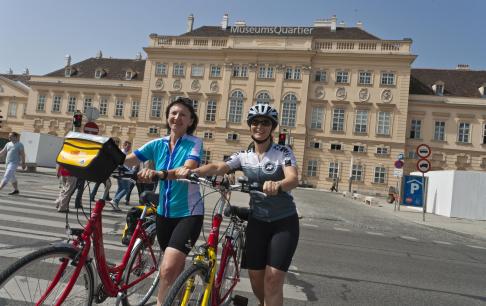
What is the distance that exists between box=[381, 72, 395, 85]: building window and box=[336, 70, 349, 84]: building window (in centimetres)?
397

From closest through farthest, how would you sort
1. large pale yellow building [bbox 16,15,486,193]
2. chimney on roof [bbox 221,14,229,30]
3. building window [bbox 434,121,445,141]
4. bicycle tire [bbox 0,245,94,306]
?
bicycle tire [bbox 0,245,94,306] → large pale yellow building [bbox 16,15,486,193] → building window [bbox 434,121,445,141] → chimney on roof [bbox 221,14,229,30]

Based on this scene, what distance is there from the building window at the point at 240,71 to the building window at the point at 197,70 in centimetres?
430

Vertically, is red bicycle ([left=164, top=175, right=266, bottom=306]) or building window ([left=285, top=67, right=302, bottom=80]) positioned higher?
building window ([left=285, top=67, right=302, bottom=80])

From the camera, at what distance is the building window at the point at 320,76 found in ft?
158

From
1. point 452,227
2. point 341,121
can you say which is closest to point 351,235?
point 452,227

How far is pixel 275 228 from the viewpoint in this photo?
3240 millimetres

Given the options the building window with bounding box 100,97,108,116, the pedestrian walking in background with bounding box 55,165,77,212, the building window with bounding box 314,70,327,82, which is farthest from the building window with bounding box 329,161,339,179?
the pedestrian walking in background with bounding box 55,165,77,212

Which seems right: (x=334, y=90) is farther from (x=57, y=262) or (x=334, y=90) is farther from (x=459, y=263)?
(x=57, y=262)

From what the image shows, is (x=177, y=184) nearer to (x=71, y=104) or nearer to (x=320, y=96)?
(x=320, y=96)

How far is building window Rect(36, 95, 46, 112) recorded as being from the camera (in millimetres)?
57312

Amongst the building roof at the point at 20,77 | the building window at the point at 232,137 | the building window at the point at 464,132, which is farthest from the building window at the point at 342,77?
the building roof at the point at 20,77

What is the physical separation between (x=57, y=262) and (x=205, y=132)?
160ft

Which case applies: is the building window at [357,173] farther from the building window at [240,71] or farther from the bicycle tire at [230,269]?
the bicycle tire at [230,269]

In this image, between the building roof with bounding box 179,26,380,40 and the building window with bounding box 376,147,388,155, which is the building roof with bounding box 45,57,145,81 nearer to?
the building roof with bounding box 179,26,380,40
